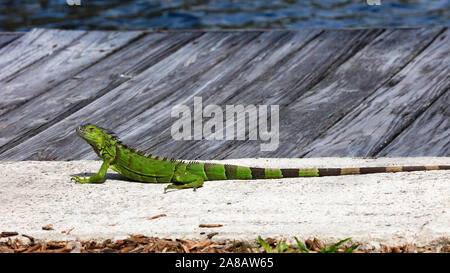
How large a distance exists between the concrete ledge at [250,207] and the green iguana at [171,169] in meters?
0.07

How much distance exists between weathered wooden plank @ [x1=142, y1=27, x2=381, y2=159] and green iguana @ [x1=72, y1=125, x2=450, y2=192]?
640 millimetres

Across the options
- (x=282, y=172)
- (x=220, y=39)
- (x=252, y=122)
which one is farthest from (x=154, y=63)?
(x=282, y=172)

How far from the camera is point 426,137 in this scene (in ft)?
18.4

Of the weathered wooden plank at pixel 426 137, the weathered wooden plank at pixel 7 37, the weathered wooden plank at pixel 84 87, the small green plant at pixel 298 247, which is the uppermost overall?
the weathered wooden plank at pixel 7 37

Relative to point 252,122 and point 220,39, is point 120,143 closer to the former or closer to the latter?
point 252,122

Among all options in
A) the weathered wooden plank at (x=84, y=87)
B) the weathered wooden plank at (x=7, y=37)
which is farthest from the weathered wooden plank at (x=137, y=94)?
the weathered wooden plank at (x=7, y=37)

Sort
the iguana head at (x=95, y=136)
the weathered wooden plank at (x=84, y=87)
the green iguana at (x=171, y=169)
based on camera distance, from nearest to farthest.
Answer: the green iguana at (x=171, y=169) → the iguana head at (x=95, y=136) → the weathered wooden plank at (x=84, y=87)

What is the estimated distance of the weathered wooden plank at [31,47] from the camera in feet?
25.8

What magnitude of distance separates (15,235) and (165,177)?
4.85 feet

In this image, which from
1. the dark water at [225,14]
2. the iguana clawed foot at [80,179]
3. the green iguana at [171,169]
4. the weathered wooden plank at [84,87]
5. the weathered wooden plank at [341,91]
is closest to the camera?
the green iguana at [171,169]

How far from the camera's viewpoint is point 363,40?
7605 mm

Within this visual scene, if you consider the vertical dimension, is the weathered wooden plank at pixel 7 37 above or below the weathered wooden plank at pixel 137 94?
above

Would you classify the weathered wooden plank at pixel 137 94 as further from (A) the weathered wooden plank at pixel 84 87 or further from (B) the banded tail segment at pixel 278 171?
(B) the banded tail segment at pixel 278 171

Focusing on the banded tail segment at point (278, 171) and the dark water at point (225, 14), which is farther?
the dark water at point (225, 14)
